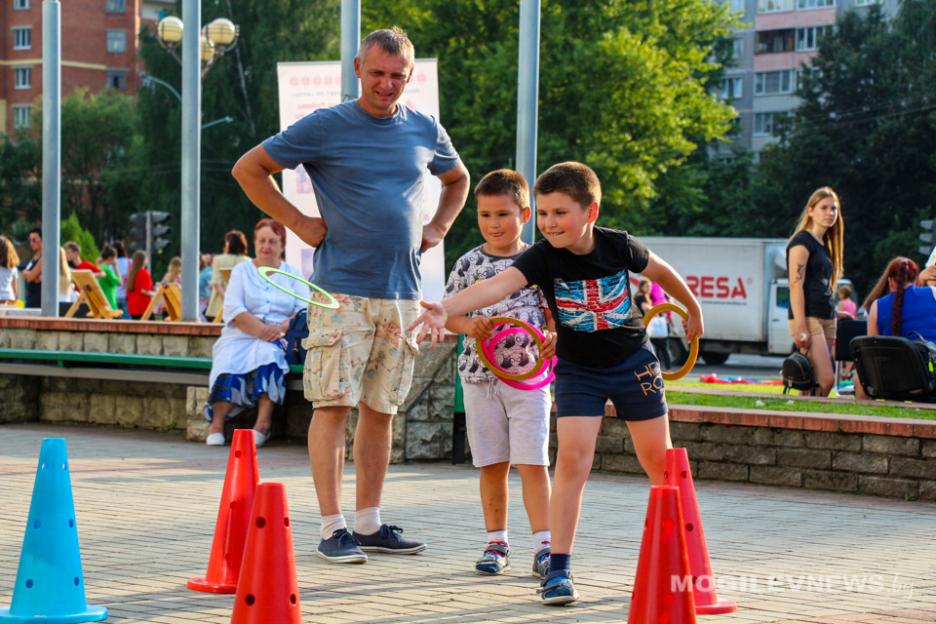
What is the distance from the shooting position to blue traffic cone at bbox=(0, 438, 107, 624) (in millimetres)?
5484

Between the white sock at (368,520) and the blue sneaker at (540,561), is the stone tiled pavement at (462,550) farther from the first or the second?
the white sock at (368,520)

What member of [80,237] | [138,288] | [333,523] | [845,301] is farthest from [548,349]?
[80,237]

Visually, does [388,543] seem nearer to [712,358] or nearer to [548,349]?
[548,349]

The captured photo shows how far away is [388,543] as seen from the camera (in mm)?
7141

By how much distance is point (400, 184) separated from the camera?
7.04 metres

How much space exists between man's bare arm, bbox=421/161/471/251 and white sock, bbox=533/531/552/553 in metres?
1.53

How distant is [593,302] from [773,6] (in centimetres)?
9417

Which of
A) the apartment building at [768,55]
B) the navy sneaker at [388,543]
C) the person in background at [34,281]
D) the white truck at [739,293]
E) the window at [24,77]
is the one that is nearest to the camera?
the navy sneaker at [388,543]

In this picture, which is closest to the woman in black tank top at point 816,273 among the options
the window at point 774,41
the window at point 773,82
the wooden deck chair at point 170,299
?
the wooden deck chair at point 170,299

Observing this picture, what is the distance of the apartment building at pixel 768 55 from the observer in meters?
95.1

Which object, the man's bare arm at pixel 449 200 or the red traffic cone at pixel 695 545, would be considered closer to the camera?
the red traffic cone at pixel 695 545

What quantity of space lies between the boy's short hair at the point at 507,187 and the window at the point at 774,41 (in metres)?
92.7

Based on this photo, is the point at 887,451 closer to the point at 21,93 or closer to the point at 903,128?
the point at 903,128

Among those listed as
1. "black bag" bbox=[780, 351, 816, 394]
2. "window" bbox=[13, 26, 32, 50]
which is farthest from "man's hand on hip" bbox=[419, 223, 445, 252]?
"window" bbox=[13, 26, 32, 50]
